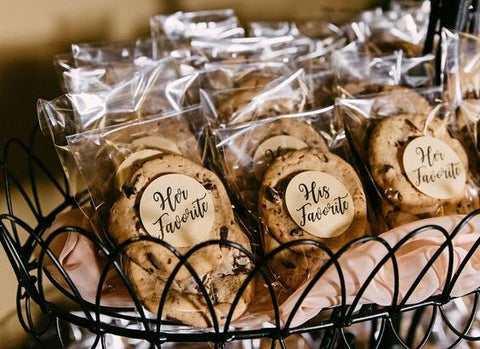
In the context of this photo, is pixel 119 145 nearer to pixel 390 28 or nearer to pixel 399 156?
pixel 399 156

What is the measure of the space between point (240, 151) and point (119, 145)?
0.13 meters

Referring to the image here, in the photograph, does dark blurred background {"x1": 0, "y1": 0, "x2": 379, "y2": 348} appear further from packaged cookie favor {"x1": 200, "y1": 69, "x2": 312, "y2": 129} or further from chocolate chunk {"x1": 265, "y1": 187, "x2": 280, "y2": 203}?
chocolate chunk {"x1": 265, "y1": 187, "x2": 280, "y2": 203}

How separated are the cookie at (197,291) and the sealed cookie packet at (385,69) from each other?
1.14ft

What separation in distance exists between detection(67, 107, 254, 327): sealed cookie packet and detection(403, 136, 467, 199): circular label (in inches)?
7.8

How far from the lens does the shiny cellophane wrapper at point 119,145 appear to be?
63 cm

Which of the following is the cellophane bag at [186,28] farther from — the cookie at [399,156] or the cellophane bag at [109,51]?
the cookie at [399,156]

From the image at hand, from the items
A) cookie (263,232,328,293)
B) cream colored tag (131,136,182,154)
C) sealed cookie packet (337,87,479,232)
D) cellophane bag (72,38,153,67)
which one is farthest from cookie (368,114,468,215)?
cellophane bag (72,38,153,67)

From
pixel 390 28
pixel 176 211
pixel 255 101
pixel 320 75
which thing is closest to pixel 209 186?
pixel 176 211

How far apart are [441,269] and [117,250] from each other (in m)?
0.30

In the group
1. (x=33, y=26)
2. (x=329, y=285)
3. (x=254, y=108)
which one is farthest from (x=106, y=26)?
(x=329, y=285)

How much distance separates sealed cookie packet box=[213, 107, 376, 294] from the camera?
1.96 ft

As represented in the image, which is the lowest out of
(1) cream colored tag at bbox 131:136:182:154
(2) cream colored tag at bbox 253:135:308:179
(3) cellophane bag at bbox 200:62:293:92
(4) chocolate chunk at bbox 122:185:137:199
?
(2) cream colored tag at bbox 253:135:308:179

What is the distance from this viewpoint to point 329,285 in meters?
0.54

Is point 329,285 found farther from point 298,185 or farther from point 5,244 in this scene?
point 5,244
